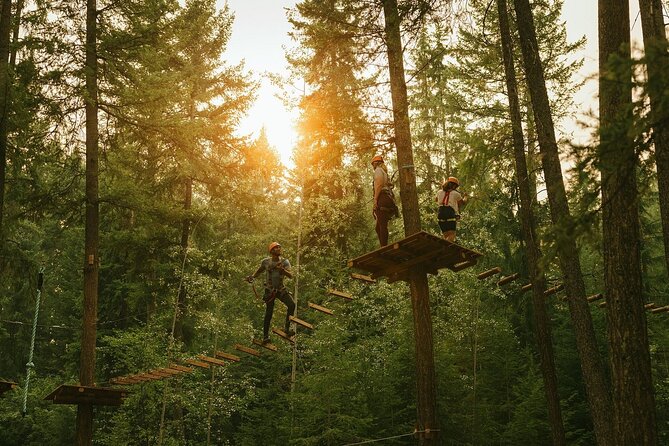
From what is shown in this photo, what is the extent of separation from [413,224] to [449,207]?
84 cm

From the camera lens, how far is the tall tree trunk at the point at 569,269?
9.27 meters

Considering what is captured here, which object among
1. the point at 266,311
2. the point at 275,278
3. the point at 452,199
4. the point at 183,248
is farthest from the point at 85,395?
the point at 183,248

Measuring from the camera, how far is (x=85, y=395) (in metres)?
11.4

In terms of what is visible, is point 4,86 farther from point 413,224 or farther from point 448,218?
point 448,218

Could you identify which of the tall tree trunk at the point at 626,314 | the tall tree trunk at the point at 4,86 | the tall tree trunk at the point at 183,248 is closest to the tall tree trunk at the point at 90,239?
the tall tree trunk at the point at 4,86

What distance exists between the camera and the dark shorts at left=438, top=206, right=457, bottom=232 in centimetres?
1010

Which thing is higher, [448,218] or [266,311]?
[448,218]

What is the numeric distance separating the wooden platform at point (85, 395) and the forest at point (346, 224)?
0.24 feet

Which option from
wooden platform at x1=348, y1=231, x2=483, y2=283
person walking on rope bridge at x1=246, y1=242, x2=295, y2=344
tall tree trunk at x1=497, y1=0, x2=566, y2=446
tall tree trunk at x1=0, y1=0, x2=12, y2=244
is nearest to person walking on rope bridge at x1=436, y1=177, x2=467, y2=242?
wooden platform at x1=348, y1=231, x2=483, y2=283

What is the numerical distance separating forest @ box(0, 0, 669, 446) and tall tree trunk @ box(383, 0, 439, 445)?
35 mm

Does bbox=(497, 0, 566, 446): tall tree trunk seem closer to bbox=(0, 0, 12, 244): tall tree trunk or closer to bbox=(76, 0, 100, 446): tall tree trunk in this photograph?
bbox=(76, 0, 100, 446): tall tree trunk

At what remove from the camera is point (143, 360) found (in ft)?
58.2

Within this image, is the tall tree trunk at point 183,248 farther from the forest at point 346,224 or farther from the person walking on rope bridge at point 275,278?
the person walking on rope bridge at point 275,278

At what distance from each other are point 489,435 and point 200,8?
1796cm
